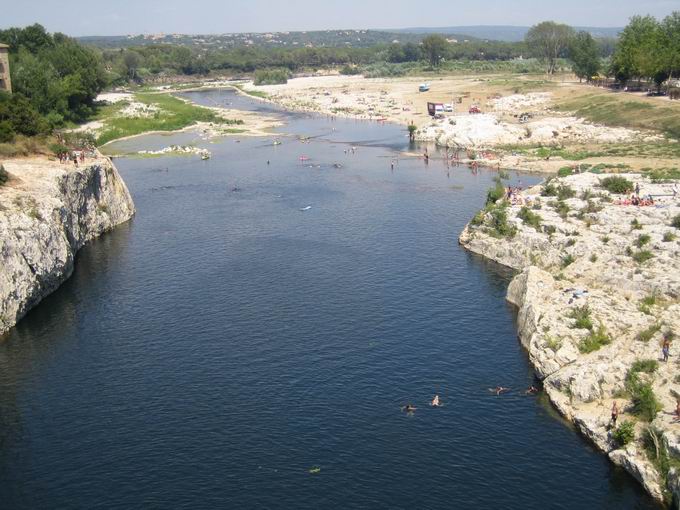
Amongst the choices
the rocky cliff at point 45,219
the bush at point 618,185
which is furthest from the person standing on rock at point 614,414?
the rocky cliff at point 45,219

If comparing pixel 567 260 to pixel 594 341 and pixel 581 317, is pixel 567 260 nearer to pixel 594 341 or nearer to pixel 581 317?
pixel 581 317

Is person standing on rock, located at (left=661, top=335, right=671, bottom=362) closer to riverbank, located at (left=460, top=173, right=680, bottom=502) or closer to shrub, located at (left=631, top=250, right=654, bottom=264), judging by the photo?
riverbank, located at (left=460, top=173, right=680, bottom=502)

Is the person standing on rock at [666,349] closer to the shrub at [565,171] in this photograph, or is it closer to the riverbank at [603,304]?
the riverbank at [603,304]

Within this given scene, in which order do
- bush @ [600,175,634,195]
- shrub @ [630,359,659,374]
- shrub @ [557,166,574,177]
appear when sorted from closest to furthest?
shrub @ [630,359,659,374] < bush @ [600,175,634,195] < shrub @ [557,166,574,177]

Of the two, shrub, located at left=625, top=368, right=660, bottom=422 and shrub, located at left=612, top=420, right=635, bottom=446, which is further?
shrub, located at left=625, top=368, right=660, bottom=422

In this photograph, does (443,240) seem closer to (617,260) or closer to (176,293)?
(617,260)

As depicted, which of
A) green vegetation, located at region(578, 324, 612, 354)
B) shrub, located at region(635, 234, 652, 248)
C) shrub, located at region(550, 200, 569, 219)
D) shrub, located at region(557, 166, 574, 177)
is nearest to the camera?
green vegetation, located at region(578, 324, 612, 354)

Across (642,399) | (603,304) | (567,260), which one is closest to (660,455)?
(642,399)

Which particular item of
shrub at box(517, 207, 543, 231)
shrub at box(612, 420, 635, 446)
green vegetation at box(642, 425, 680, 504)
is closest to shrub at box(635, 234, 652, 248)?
shrub at box(517, 207, 543, 231)
